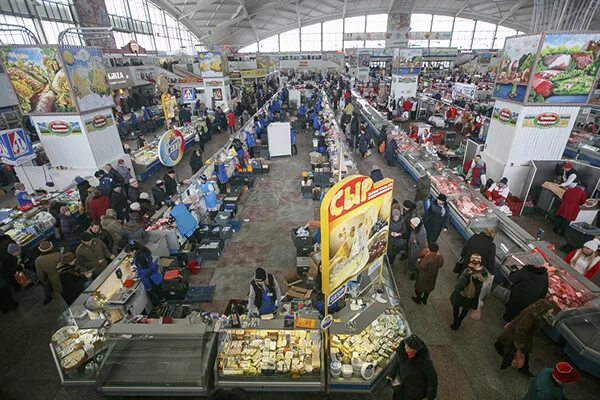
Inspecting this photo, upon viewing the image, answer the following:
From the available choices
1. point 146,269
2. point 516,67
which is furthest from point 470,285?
point 516,67

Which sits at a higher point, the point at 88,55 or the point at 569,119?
the point at 88,55

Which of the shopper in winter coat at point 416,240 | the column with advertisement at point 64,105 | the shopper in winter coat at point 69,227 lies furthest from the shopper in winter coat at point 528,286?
the column with advertisement at point 64,105

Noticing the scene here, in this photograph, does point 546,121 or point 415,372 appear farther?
point 546,121

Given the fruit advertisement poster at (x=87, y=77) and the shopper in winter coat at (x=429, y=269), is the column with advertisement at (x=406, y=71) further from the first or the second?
the shopper in winter coat at (x=429, y=269)

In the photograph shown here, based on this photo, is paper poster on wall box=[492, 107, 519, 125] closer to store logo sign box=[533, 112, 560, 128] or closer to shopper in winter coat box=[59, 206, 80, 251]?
store logo sign box=[533, 112, 560, 128]

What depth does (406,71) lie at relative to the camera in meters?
22.6

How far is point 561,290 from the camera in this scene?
5.78 m

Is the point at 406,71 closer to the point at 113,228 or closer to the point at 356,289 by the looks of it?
the point at 356,289

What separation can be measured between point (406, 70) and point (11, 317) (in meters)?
24.4

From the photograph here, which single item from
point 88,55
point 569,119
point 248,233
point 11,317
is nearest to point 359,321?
point 248,233

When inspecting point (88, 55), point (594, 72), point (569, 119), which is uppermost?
point (88, 55)

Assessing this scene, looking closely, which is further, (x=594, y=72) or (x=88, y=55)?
(x=88, y=55)

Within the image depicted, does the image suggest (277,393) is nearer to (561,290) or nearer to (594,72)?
(561,290)

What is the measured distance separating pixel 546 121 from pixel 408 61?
14.7 metres
